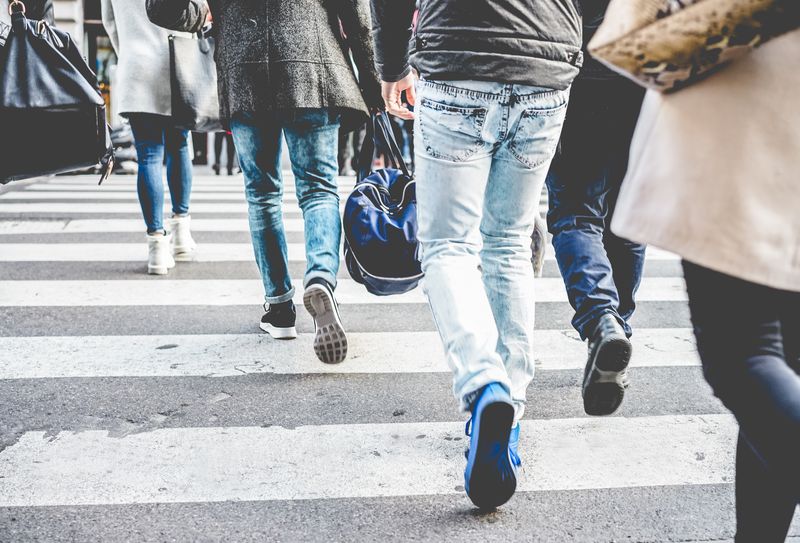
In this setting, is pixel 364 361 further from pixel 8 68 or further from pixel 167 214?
pixel 167 214

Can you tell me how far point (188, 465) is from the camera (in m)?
2.84

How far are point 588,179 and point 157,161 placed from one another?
114 inches

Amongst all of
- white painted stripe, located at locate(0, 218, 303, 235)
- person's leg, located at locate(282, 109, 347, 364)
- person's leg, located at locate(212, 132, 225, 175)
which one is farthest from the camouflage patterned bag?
person's leg, located at locate(212, 132, 225, 175)

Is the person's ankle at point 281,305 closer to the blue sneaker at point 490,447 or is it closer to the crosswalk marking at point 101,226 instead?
the blue sneaker at point 490,447

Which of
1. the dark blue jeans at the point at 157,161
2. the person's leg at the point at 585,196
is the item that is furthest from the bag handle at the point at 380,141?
the dark blue jeans at the point at 157,161

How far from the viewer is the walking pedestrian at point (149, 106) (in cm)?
508

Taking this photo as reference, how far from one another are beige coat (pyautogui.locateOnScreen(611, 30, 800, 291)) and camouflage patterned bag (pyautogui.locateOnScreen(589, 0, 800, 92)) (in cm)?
4

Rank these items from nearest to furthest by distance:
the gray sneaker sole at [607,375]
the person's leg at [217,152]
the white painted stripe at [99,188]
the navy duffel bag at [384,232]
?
the gray sneaker sole at [607,375]
the navy duffel bag at [384,232]
the white painted stripe at [99,188]
the person's leg at [217,152]

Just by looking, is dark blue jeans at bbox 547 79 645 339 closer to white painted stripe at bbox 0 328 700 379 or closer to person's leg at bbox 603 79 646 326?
person's leg at bbox 603 79 646 326

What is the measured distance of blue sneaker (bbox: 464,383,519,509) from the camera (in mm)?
2322

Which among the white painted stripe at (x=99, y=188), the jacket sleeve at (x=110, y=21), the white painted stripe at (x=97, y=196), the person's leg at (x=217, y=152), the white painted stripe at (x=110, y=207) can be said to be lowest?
the person's leg at (x=217, y=152)

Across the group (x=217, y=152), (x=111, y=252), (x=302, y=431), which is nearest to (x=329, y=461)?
(x=302, y=431)

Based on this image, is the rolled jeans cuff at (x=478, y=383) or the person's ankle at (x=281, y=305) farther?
the person's ankle at (x=281, y=305)

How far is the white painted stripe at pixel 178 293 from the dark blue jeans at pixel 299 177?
1.10 m
